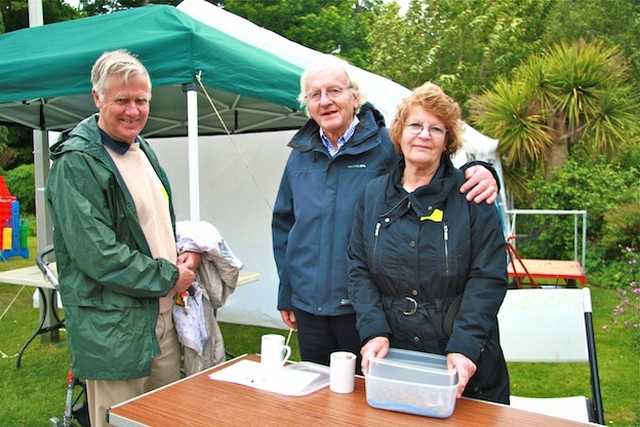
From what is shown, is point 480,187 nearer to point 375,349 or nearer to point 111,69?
point 375,349

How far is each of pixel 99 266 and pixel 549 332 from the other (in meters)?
1.80

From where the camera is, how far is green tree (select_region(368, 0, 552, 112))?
1480cm

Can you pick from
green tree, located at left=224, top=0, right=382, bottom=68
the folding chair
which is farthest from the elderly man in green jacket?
green tree, located at left=224, top=0, right=382, bottom=68

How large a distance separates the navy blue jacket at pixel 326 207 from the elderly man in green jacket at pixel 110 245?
0.49 metres

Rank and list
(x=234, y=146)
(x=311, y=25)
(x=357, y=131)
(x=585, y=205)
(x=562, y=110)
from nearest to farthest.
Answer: (x=357, y=131) → (x=234, y=146) → (x=585, y=205) → (x=562, y=110) → (x=311, y=25)

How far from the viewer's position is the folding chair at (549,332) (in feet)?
7.75

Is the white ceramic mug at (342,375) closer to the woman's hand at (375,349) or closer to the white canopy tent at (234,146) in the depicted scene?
the woman's hand at (375,349)

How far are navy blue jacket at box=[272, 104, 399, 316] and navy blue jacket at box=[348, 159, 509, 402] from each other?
0.29 metres

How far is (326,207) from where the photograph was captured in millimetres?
2133

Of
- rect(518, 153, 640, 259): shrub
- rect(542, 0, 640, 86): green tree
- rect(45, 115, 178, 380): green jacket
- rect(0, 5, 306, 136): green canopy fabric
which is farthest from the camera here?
rect(542, 0, 640, 86): green tree

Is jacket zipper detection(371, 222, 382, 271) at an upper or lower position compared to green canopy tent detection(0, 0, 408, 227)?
lower

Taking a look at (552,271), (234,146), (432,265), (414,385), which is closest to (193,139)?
(432,265)

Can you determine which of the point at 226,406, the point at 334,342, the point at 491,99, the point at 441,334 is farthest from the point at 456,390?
the point at 491,99

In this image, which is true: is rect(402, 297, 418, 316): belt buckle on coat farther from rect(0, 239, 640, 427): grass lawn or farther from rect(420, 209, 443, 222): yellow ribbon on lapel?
rect(0, 239, 640, 427): grass lawn
